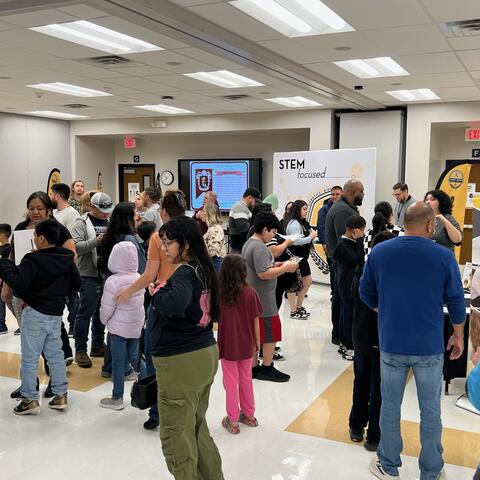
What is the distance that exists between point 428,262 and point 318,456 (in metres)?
1.39

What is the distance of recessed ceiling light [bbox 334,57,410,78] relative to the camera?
6355 mm

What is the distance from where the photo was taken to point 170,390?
248 cm

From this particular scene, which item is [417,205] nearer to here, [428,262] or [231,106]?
[428,262]

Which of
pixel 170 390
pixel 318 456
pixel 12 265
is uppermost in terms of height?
pixel 12 265

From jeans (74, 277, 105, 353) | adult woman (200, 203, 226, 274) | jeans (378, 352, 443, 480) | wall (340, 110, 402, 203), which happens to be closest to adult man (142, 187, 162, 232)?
adult woman (200, 203, 226, 274)

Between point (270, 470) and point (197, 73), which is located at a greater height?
point (197, 73)

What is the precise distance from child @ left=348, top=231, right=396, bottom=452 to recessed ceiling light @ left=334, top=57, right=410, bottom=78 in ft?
11.5

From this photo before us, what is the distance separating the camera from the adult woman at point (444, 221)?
4879 mm

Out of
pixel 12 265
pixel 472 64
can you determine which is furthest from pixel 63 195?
pixel 472 64

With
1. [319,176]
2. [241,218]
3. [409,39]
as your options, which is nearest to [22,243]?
[241,218]

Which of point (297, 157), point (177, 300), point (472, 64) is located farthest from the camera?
point (297, 157)

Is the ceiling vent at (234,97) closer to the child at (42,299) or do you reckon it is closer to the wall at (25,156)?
the wall at (25,156)

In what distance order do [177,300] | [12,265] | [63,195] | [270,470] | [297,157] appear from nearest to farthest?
1. [177,300]
2. [270,470]
3. [12,265]
4. [63,195]
5. [297,157]

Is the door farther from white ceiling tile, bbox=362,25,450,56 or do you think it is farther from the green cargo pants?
the green cargo pants
